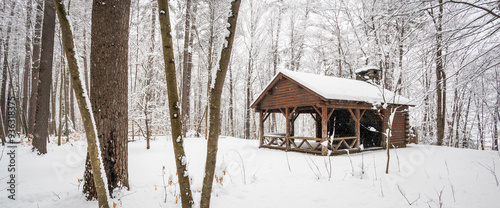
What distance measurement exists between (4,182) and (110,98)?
3.60m

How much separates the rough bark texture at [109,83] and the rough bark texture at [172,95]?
2005 millimetres

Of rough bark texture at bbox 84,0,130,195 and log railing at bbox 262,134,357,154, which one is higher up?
rough bark texture at bbox 84,0,130,195

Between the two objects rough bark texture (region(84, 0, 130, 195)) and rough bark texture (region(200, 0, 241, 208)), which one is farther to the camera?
rough bark texture (region(84, 0, 130, 195))

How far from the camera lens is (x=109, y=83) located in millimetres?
3330

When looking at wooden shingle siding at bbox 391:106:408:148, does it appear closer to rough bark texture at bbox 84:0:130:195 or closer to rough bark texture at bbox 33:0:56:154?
rough bark texture at bbox 84:0:130:195

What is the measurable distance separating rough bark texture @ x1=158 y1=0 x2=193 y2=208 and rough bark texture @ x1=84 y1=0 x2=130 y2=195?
201cm

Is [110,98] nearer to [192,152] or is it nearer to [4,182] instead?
[4,182]

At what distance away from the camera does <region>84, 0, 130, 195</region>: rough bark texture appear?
328 cm

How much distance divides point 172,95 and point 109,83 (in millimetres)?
2063

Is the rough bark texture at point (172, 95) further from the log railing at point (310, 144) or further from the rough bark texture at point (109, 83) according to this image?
the log railing at point (310, 144)

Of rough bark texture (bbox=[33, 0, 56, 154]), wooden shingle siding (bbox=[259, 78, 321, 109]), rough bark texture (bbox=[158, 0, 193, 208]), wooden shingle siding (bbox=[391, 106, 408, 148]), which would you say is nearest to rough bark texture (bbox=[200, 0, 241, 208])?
rough bark texture (bbox=[158, 0, 193, 208])

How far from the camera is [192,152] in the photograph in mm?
9141

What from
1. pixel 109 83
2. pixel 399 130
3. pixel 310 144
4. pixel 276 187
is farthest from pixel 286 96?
pixel 109 83

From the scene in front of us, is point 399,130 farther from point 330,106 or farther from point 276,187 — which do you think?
point 276,187
